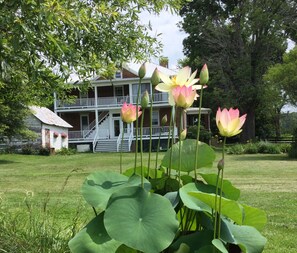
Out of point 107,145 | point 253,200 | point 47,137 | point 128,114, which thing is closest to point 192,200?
point 128,114

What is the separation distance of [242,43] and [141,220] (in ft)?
140

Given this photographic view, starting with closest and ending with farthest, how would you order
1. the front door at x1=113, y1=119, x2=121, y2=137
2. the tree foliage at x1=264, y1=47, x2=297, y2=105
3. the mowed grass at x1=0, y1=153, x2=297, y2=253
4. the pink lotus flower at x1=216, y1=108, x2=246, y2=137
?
the pink lotus flower at x1=216, y1=108, x2=246, y2=137, the mowed grass at x1=0, y1=153, x2=297, y2=253, the tree foliage at x1=264, y1=47, x2=297, y2=105, the front door at x1=113, y1=119, x2=121, y2=137

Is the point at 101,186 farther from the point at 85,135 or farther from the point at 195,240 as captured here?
the point at 85,135

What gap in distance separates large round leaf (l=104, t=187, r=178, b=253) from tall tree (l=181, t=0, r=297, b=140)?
3996 cm

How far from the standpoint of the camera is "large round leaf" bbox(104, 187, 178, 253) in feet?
6.59

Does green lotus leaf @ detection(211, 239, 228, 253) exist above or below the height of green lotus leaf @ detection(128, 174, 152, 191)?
below

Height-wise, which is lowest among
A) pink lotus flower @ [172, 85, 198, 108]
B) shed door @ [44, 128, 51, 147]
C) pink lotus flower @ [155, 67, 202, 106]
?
shed door @ [44, 128, 51, 147]

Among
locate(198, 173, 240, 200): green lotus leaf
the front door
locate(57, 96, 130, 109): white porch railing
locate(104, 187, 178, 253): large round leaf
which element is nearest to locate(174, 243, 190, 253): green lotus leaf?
locate(104, 187, 178, 253): large round leaf

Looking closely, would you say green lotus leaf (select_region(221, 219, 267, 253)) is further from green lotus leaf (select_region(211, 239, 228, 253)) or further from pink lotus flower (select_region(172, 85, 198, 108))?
pink lotus flower (select_region(172, 85, 198, 108))

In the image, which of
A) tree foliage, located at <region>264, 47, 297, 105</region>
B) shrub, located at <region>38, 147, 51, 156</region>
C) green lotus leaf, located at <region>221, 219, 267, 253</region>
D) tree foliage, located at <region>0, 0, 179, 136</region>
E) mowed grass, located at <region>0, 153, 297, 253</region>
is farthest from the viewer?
shrub, located at <region>38, 147, 51, 156</region>

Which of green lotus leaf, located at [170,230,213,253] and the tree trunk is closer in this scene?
green lotus leaf, located at [170,230,213,253]

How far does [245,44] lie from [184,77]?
4353 centimetres

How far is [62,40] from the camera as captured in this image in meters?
4.43

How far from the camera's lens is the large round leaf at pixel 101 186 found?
89.6 inches
